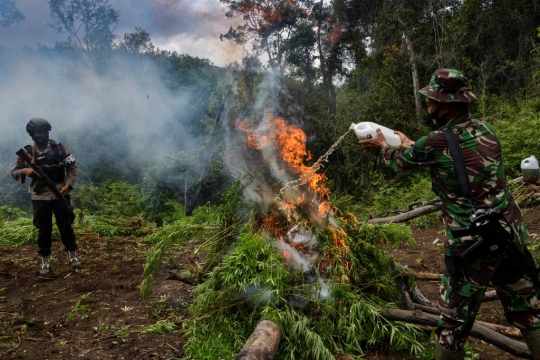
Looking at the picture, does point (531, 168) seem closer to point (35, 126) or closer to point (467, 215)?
point (467, 215)

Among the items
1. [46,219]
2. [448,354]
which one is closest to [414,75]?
[46,219]

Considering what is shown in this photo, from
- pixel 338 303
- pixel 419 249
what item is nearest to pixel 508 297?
pixel 338 303

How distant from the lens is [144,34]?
841 inches

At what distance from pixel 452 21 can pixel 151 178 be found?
17.3m

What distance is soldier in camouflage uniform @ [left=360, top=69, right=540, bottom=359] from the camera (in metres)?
2.48

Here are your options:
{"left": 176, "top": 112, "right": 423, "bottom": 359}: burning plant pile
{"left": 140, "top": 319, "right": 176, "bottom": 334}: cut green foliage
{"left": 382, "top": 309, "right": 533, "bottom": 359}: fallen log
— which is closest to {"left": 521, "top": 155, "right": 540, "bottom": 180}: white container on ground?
{"left": 382, "top": 309, "right": 533, "bottom": 359}: fallen log

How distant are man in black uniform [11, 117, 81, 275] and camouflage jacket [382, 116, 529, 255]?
5.28 m

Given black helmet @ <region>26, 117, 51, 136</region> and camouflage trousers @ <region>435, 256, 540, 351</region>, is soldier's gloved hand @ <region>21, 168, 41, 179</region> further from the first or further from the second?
camouflage trousers @ <region>435, 256, 540, 351</region>

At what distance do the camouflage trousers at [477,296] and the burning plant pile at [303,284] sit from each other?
Result: 89cm

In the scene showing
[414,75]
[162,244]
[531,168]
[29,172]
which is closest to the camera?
[531,168]

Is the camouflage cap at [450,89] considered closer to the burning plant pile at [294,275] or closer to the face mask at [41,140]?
the burning plant pile at [294,275]

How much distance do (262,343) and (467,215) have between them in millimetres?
1739

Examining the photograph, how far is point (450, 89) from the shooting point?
2.61 metres

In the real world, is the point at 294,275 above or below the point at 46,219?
below
